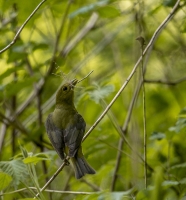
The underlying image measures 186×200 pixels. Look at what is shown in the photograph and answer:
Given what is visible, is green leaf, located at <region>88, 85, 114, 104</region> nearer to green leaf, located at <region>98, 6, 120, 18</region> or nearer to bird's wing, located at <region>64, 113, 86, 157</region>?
bird's wing, located at <region>64, 113, 86, 157</region>

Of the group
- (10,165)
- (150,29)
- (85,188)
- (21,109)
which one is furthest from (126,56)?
(10,165)

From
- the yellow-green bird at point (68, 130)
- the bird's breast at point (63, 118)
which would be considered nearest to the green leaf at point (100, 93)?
the yellow-green bird at point (68, 130)

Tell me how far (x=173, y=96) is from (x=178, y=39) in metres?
0.84

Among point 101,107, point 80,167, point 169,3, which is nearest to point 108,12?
point 169,3

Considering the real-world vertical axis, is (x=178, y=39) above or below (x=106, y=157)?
above

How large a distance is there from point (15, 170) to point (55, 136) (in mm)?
1094

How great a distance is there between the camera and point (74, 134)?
393 cm

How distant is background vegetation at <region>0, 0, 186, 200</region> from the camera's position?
310cm

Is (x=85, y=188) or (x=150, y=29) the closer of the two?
(x=85, y=188)

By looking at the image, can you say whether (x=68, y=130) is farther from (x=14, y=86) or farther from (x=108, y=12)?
(x=108, y=12)

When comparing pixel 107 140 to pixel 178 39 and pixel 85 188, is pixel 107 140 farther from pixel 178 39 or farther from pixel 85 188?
pixel 178 39

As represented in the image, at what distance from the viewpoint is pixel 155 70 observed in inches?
251

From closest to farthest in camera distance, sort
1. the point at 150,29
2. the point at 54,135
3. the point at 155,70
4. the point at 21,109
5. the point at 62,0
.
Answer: the point at 54,135 → the point at 62,0 → the point at 21,109 → the point at 150,29 → the point at 155,70

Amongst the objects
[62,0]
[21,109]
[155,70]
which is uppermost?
[62,0]
